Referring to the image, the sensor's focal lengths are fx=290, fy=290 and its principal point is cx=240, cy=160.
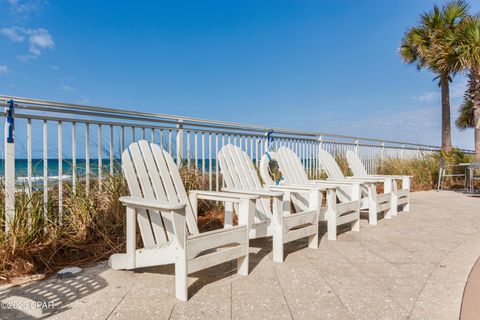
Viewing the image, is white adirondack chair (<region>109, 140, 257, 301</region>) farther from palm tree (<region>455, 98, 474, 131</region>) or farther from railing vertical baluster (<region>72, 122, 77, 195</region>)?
palm tree (<region>455, 98, 474, 131</region>)

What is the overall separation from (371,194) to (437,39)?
7962mm

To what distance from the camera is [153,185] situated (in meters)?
2.27

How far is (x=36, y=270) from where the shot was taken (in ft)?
6.99

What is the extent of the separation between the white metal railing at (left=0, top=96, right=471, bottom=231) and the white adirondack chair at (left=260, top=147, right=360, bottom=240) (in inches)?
33.2

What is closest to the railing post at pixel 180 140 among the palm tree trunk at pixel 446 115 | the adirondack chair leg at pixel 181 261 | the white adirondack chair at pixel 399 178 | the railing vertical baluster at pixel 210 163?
the railing vertical baluster at pixel 210 163

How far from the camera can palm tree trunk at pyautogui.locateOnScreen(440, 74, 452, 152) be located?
9.91m

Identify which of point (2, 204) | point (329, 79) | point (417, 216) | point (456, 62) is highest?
point (329, 79)

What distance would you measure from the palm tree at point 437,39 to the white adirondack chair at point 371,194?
6.21 m

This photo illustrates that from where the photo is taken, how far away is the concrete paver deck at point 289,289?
5.11ft

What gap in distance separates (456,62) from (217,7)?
24.4ft

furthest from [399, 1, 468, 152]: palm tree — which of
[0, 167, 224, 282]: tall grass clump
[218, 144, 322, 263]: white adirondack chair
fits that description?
[0, 167, 224, 282]: tall grass clump

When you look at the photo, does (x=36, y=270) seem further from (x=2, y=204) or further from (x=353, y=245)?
(x=353, y=245)

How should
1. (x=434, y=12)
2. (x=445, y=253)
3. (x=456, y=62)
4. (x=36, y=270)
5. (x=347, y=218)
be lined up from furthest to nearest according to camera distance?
(x=434, y=12), (x=456, y=62), (x=347, y=218), (x=445, y=253), (x=36, y=270)

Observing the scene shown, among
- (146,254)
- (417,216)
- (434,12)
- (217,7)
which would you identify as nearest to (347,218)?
Answer: (417,216)
